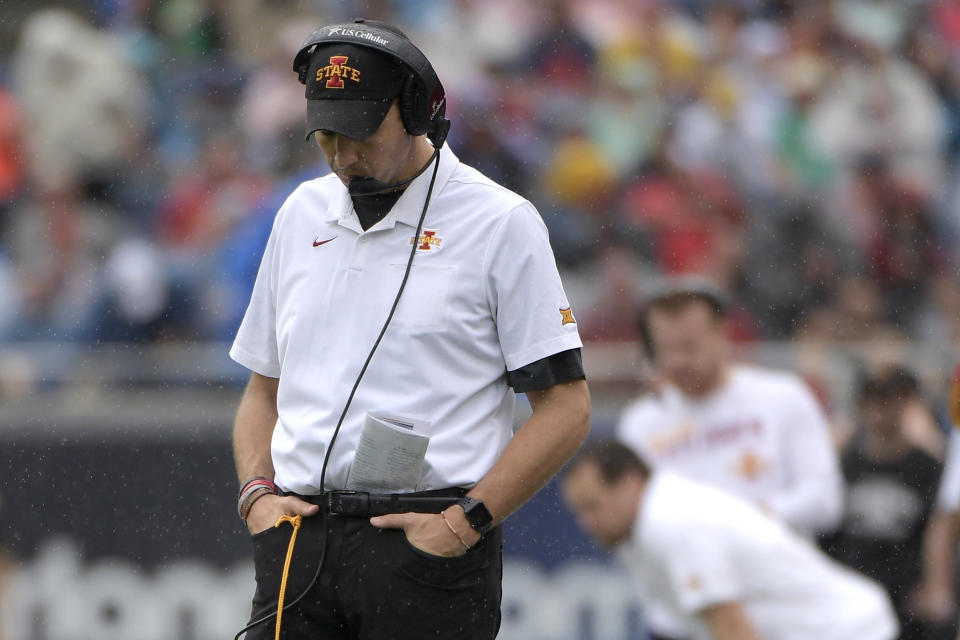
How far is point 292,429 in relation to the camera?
3377 mm

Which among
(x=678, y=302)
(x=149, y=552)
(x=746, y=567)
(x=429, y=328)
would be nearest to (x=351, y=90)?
(x=429, y=328)

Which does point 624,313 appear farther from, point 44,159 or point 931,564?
point 44,159

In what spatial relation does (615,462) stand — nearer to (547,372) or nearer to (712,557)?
(712,557)

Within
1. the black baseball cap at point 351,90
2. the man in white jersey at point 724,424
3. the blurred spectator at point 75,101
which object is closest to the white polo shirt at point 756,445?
the man in white jersey at point 724,424

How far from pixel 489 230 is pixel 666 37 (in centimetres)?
831

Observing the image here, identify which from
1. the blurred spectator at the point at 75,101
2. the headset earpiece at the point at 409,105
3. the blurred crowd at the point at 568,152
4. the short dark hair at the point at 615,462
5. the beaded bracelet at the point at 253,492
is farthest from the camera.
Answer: the blurred spectator at the point at 75,101

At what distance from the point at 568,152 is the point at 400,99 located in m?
7.08

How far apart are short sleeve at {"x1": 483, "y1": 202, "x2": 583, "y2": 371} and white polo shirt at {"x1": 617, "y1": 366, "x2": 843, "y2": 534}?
12.5 feet

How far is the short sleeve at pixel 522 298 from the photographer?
130 inches

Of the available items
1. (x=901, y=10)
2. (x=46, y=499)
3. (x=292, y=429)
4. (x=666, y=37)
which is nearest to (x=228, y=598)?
(x=46, y=499)

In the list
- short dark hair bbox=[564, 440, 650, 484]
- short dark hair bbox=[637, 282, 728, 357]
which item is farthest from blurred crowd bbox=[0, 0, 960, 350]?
short dark hair bbox=[564, 440, 650, 484]

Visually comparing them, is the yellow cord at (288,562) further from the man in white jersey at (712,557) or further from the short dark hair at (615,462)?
the short dark hair at (615,462)

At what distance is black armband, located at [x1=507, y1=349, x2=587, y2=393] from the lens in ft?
10.9

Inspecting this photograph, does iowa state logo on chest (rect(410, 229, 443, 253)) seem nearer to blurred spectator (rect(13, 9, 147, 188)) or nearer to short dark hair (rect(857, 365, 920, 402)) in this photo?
short dark hair (rect(857, 365, 920, 402))
